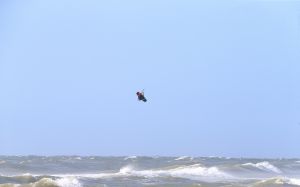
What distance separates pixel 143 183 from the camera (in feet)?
70.0

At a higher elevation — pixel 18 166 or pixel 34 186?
pixel 18 166

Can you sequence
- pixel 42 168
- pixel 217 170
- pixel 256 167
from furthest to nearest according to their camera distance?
1. pixel 256 167
2. pixel 42 168
3. pixel 217 170

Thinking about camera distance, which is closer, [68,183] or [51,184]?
[51,184]

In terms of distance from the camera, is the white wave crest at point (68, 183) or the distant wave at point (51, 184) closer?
the distant wave at point (51, 184)

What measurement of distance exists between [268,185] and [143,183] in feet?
14.7

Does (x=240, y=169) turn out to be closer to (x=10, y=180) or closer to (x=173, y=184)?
(x=173, y=184)

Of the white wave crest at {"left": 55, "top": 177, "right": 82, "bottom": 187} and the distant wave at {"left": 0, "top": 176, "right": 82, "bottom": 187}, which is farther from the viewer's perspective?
the white wave crest at {"left": 55, "top": 177, "right": 82, "bottom": 187}

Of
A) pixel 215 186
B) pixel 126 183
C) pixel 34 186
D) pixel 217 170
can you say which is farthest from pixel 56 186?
pixel 217 170

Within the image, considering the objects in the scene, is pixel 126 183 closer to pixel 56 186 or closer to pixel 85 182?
pixel 85 182

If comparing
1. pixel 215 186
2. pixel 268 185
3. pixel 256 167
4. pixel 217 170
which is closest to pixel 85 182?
pixel 215 186

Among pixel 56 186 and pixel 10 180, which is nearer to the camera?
pixel 56 186

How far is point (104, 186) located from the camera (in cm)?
1953

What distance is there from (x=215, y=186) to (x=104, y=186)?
12.5ft

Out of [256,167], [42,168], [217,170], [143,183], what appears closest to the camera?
[143,183]
